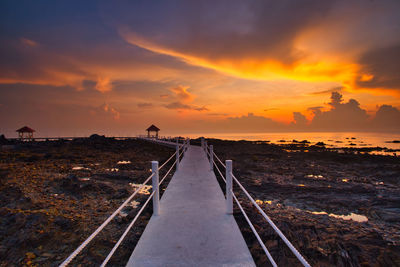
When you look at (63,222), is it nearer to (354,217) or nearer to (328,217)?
(328,217)

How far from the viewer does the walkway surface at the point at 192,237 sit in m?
3.09

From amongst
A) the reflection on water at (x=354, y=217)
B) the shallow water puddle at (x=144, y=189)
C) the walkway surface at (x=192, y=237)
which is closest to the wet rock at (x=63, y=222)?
the walkway surface at (x=192, y=237)

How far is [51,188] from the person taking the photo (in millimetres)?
8625

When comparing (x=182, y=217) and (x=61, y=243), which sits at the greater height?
(x=182, y=217)

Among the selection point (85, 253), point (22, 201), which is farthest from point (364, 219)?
point (22, 201)

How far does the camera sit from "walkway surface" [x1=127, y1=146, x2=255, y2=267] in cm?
309

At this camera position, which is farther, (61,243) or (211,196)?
(211,196)

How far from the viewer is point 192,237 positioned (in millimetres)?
3682

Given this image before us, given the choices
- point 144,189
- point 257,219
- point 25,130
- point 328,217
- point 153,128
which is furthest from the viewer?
point 153,128

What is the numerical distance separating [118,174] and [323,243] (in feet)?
32.8

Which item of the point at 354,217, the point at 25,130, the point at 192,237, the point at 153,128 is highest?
the point at 153,128

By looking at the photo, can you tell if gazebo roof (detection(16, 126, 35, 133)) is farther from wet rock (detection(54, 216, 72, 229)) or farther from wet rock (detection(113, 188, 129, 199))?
wet rock (detection(54, 216, 72, 229))

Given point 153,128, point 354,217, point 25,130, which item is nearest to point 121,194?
point 354,217

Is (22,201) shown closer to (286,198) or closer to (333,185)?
(286,198)
